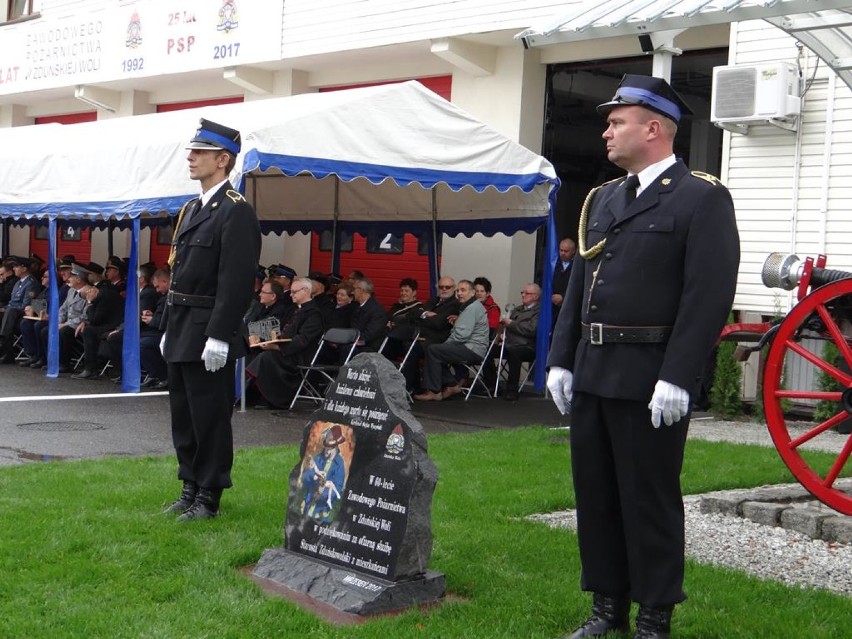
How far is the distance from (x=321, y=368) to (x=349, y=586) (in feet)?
23.9

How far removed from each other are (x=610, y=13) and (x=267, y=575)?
12.7 ft

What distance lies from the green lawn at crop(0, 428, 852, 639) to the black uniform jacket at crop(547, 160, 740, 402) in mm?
1073

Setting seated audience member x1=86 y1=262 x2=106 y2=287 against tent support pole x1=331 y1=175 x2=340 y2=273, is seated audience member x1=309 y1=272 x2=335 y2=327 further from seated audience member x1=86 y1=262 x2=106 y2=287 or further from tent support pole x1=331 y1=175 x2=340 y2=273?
seated audience member x1=86 y1=262 x2=106 y2=287

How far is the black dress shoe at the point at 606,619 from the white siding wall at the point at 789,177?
842 centimetres

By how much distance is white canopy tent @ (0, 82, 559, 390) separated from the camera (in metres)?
11.7

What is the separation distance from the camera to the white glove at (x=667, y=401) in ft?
13.7

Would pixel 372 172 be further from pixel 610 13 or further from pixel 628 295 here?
pixel 628 295

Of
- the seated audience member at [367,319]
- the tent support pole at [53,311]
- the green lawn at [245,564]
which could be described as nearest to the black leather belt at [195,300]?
the green lawn at [245,564]

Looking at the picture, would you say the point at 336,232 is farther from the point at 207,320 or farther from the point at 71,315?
the point at 207,320

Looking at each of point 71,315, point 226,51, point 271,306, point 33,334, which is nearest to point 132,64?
point 226,51

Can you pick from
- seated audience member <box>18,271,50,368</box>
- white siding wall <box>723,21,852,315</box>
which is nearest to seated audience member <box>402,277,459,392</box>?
white siding wall <box>723,21,852,315</box>

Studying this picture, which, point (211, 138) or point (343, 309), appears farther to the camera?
point (343, 309)

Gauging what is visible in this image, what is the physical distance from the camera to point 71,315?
15.9 m

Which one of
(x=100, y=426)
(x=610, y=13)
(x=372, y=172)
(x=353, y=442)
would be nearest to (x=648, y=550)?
(x=353, y=442)
